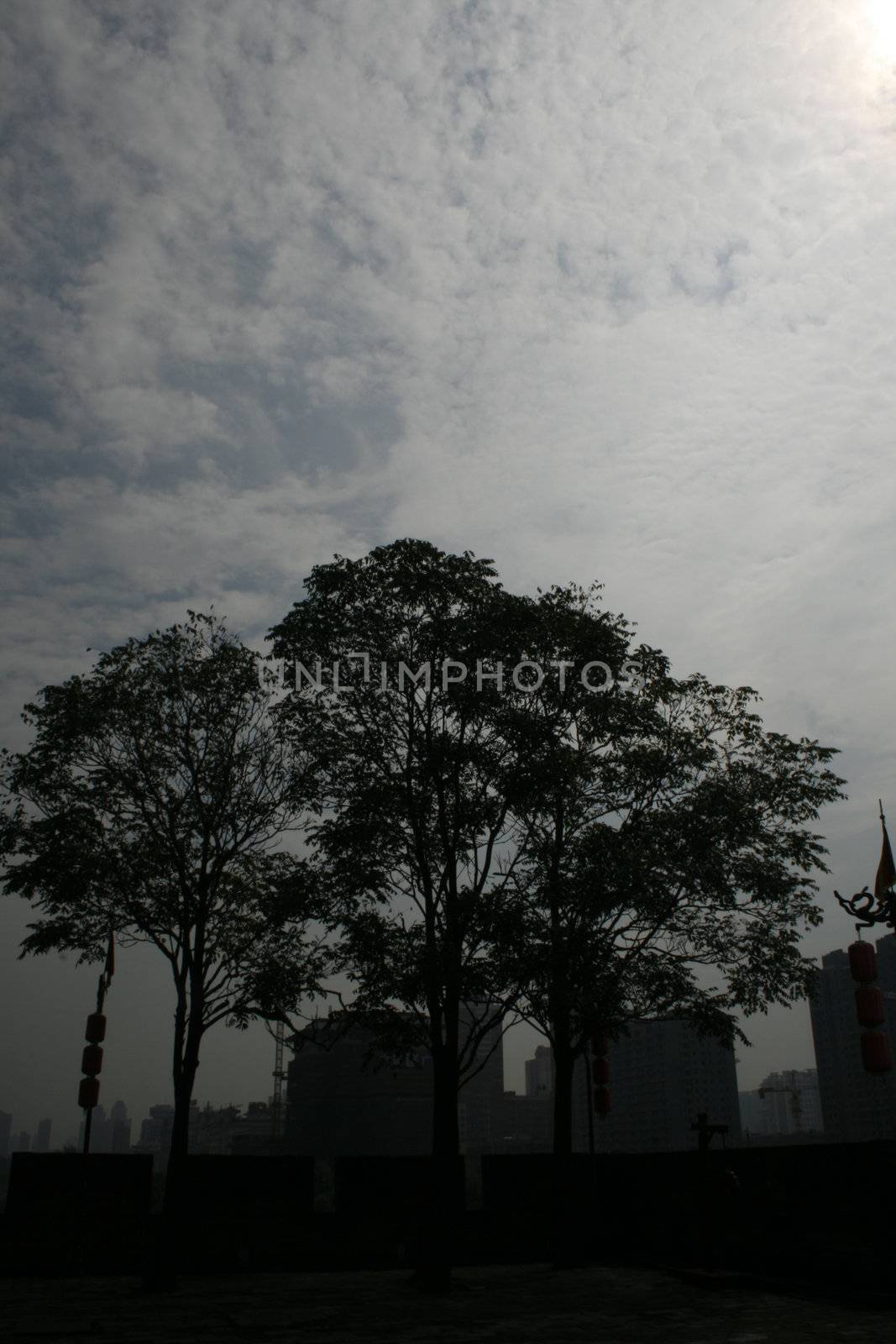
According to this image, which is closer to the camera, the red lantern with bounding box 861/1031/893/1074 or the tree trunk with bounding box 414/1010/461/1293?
the red lantern with bounding box 861/1031/893/1074

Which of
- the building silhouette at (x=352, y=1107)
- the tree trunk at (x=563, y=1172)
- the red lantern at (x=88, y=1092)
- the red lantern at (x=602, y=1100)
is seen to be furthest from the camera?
the building silhouette at (x=352, y=1107)

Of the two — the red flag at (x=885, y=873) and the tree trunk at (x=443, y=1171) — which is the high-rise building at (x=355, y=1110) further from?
the red flag at (x=885, y=873)

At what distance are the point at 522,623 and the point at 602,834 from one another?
390 cm

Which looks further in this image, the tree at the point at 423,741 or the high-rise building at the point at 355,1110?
the high-rise building at the point at 355,1110

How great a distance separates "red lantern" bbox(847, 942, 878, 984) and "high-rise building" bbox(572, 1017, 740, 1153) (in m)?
145

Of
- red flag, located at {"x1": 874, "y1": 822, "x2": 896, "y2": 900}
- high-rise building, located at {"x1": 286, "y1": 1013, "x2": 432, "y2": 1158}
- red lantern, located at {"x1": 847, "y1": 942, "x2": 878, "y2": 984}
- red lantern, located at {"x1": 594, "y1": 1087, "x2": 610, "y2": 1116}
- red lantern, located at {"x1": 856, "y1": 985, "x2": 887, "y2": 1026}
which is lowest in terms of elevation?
high-rise building, located at {"x1": 286, "y1": 1013, "x2": 432, "y2": 1158}

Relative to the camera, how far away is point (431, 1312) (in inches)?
509

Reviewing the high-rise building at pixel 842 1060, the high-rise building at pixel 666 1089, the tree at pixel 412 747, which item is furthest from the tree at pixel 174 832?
the high-rise building at pixel 666 1089

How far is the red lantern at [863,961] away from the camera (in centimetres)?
1316

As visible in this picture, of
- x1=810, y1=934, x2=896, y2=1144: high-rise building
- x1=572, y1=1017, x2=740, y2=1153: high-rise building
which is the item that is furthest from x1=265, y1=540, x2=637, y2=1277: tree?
x1=572, y1=1017, x2=740, y2=1153: high-rise building

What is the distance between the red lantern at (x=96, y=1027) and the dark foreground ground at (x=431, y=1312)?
3.51 m

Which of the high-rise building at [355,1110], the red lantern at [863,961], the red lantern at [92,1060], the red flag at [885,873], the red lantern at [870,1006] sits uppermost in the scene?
the red flag at [885,873]

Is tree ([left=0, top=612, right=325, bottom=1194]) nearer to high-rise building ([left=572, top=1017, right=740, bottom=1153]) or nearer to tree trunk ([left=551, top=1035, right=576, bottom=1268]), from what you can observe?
Result: tree trunk ([left=551, top=1035, right=576, bottom=1268])

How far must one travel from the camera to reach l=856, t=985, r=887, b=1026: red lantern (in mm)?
12953
